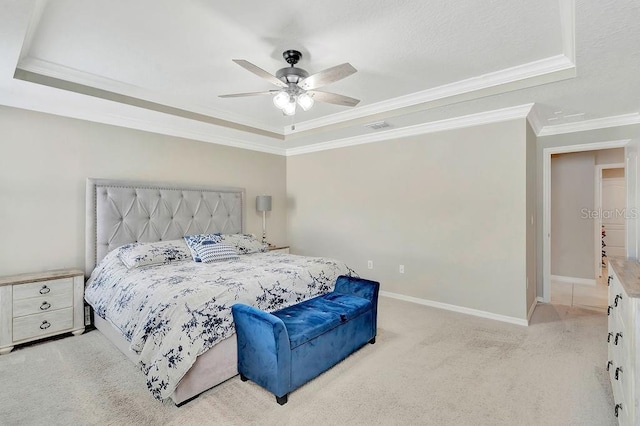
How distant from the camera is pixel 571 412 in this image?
2066 millimetres

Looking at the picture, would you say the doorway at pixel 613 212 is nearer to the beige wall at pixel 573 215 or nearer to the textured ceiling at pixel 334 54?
the beige wall at pixel 573 215

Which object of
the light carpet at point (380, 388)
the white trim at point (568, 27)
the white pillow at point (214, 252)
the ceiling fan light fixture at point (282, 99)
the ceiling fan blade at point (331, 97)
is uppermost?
the white trim at point (568, 27)

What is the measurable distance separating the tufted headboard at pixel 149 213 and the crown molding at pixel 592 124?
466 cm

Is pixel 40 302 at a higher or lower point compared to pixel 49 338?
higher

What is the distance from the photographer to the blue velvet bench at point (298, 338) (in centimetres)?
214

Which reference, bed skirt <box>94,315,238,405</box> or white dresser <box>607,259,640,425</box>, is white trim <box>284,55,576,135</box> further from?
bed skirt <box>94,315,238,405</box>

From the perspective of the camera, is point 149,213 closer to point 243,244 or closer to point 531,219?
point 243,244

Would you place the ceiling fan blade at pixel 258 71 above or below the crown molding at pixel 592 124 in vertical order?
below

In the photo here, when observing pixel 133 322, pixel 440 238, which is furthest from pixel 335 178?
pixel 133 322

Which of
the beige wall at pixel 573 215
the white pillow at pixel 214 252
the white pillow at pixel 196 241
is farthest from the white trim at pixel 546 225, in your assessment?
the white pillow at pixel 196 241

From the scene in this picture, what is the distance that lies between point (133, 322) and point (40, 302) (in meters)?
1.41

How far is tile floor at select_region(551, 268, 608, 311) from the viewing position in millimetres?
4244

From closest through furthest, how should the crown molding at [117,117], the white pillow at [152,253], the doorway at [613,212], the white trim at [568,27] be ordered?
the white trim at [568,27] → the crown molding at [117,117] → the white pillow at [152,253] → the doorway at [613,212]

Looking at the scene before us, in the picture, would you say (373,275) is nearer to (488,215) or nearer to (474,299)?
(474,299)
